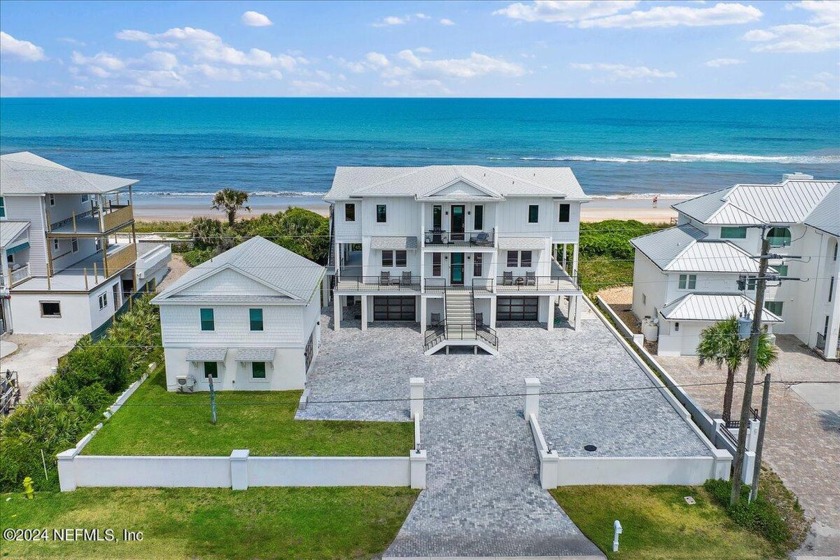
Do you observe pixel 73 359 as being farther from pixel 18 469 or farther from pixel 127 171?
pixel 127 171

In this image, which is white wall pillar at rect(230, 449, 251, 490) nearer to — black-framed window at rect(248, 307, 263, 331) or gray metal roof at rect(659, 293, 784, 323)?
black-framed window at rect(248, 307, 263, 331)

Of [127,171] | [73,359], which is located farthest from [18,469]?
[127,171]

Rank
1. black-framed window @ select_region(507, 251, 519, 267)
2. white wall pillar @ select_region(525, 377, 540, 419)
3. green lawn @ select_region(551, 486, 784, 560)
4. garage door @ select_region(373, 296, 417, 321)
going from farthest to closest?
garage door @ select_region(373, 296, 417, 321) < black-framed window @ select_region(507, 251, 519, 267) < white wall pillar @ select_region(525, 377, 540, 419) < green lawn @ select_region(551, 486, 784, 560)

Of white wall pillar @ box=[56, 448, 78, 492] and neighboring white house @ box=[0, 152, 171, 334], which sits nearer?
white wall pillar @ box=[56, 448, 78, 492]

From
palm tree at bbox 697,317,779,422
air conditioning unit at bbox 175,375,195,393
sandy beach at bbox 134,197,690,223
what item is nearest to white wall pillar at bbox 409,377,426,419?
air conditioning unit at bbox 175,375,195,393

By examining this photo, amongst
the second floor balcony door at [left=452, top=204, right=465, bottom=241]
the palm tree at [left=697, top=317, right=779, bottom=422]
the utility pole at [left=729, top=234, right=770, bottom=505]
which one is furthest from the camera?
the second floor balcony door at [left=452, top=204, right=465, bottom=241]

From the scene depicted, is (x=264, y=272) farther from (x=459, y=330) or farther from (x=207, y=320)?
(x=459, y=330)

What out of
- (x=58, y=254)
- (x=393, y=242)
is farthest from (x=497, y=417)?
(x=58, y=254)

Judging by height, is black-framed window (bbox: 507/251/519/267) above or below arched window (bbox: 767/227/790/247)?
below
